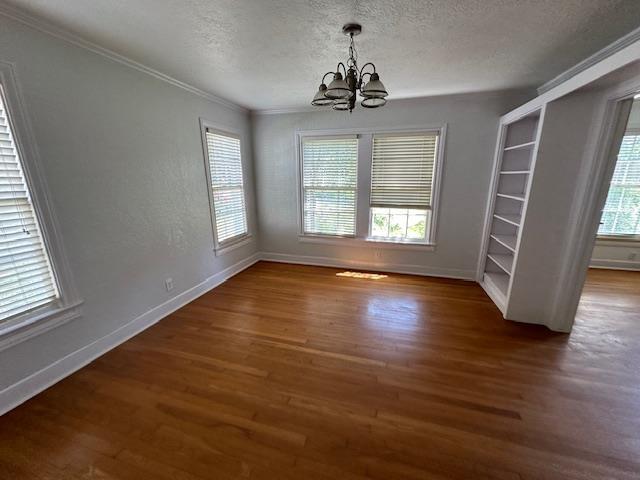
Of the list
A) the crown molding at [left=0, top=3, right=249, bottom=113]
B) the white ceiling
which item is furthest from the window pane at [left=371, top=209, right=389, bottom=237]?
the crown molding at [left=0, top=3, right=249, bottom=113]

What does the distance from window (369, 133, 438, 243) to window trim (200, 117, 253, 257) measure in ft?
6.51

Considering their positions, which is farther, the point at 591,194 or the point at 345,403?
the point at 591,194

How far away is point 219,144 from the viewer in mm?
3486

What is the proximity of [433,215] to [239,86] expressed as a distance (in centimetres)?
298

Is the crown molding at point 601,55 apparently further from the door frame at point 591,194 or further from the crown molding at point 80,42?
the crown molding at point 80,42

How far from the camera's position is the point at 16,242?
1703 millimetres

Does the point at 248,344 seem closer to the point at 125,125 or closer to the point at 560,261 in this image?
the point at 125,125

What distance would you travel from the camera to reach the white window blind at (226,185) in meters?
3.43

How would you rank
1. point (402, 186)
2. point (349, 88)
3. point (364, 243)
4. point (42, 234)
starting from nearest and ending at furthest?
1. point (349, 88)
2. point (42, 234)
3. point (402, 186)
4. point (364, 243)

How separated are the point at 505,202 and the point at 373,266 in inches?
76.8

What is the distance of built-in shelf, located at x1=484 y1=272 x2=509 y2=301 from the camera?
3005 mm

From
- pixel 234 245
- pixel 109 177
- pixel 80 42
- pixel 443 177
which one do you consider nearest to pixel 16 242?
pixel 109 177

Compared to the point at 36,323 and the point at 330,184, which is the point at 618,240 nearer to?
the point at 330,184

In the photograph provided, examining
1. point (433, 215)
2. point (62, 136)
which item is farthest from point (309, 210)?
point (62, 136)
